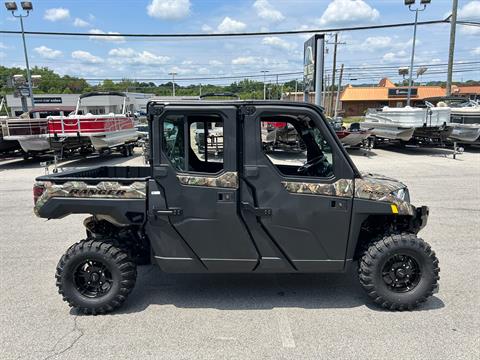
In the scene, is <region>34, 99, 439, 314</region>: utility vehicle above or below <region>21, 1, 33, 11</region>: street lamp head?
below

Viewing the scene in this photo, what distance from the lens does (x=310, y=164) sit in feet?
Result: 13.1

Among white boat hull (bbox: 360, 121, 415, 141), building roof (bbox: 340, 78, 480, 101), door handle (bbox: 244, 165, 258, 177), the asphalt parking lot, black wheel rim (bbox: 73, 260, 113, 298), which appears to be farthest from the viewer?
building roof (bbox: 340, 78, 480, 101)

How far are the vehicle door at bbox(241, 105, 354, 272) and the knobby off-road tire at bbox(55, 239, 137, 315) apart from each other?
1.24 meters

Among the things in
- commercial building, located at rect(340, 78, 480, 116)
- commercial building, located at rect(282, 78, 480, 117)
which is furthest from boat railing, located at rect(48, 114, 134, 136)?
commercial building, located at rect(340, 78, 480, 116)

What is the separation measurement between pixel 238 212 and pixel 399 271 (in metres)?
1.62

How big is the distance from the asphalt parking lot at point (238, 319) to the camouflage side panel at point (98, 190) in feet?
3.65

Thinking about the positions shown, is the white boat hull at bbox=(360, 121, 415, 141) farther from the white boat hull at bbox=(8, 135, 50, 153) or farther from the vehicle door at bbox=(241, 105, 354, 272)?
the vehicle door at bbox=(241, 105, 354, 272)

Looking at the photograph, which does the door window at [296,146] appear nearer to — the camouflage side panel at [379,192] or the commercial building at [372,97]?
the camouflage side panel at [379,192]

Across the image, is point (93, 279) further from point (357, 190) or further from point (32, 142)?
point (32, 142)

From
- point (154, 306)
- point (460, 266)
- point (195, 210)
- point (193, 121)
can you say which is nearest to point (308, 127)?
point (193, 121)

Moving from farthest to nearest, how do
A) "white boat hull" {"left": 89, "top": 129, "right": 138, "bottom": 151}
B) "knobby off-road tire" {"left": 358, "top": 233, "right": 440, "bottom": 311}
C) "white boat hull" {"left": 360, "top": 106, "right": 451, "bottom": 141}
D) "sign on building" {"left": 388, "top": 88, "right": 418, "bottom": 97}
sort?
"sign on building" {"left": 388, "top": 88, "right": 418, "bottom": 97}
"white boat hull" {"left": 360, "top": 106, "right": 451, "bottom": 141}
"white boat hull" {"left": 89, "top": 129, "right": 138, "bottom": 151}
"knobby off-road tire" {"left": 358, "top": 233, "right": 440, "bottom": 311}

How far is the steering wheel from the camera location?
3850 millimetres

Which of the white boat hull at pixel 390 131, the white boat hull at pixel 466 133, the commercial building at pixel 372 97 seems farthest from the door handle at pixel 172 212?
the commercial building at pixel 372 97

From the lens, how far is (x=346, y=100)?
67562 millimetres
